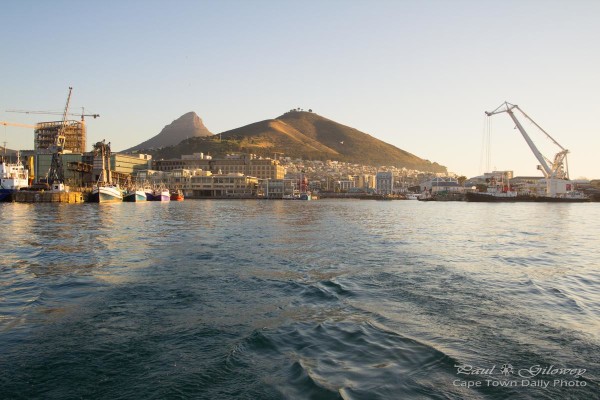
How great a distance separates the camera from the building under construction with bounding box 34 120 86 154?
6540 inches

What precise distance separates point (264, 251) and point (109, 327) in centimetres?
1144

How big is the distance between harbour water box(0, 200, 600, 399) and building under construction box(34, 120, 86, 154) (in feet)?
568

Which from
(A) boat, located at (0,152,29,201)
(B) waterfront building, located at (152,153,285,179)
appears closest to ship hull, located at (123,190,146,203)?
(A) boat, located at (0,152,29,201)

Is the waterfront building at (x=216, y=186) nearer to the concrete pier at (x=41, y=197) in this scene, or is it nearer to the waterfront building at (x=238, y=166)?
the waterfront building at (x=238, y=166)

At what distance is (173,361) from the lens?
6.78m

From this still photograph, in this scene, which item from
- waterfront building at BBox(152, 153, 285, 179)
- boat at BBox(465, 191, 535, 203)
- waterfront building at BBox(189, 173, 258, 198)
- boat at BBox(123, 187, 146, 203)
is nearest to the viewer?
boat at BBox(123, 187, 146, 203)

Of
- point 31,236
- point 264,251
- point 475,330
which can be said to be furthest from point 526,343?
point 31,236

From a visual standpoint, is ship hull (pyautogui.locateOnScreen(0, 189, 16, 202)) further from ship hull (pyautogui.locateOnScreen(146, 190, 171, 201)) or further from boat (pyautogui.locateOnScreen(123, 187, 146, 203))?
ship hull (pyautogui.locateOnScreen(146, 190, 171, 201))

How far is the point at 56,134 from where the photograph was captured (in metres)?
165

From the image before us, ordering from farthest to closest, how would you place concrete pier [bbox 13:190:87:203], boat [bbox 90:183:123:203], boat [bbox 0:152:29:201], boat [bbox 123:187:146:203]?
boat [bbox 123:187:146:203], boat [bbox 90:183:123:203], concrete pier [bbox 13:190:87:203], boat [bbox 0:152:29:201]

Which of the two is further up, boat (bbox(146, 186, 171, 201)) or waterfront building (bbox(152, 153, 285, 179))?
waterfront building (bbox(152, 153, 285, 179))

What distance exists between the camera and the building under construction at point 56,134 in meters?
166

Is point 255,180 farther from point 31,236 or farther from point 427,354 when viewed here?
point 427,354

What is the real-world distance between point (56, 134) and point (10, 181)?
97673mm
